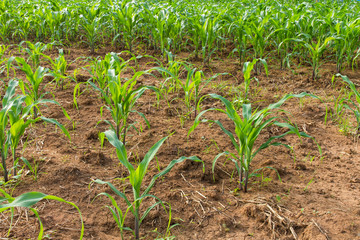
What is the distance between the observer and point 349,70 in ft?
14.6

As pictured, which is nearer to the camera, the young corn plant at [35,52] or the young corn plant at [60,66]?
the young corn plant at [60,66]

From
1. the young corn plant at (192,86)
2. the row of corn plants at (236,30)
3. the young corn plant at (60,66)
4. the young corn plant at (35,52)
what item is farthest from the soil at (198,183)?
the row of corn plants at (236,30)

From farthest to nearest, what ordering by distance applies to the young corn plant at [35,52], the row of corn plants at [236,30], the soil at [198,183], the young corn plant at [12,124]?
the row of corn plants at [236,30] → the young corn plant at [35,52] → the young corn plant at [12,124] → the soil at [198,183]

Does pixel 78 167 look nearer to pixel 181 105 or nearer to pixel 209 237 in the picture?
pixel 209 237

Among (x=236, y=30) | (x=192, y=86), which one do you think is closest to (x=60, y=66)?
(x=192, y=86)

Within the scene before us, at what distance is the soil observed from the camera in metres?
1.78

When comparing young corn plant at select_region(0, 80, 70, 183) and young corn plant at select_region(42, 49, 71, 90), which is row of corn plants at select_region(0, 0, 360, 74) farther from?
young corn plant at select_region(0, 80, 70, 183)

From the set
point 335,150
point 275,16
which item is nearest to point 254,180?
point 335,150

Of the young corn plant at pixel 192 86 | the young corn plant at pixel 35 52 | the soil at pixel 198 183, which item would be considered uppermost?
the young corn plant at pixel 35 52

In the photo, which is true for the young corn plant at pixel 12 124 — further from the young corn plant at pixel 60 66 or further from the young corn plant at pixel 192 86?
A: the young corn plant at pixel 60 66

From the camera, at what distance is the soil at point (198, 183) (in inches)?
70.0

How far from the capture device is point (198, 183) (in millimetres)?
2160

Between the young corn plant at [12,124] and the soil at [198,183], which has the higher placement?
the young corn plant at [12,124]

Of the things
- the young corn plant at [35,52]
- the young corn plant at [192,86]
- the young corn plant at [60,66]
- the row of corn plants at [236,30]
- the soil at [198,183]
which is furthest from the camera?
the row of corn plants at [236,30]
